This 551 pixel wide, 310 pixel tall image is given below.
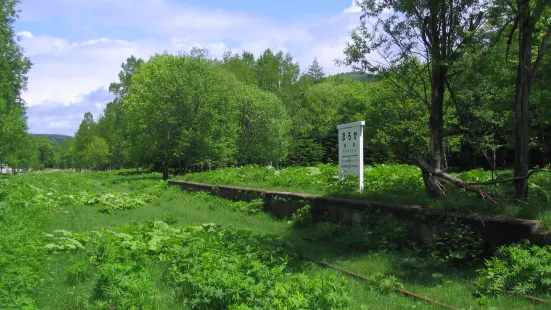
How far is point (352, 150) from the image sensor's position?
13.1m

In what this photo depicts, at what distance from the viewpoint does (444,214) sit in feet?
27.5

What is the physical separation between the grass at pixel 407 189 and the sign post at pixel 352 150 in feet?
1.13

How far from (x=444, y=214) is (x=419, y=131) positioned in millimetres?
30515

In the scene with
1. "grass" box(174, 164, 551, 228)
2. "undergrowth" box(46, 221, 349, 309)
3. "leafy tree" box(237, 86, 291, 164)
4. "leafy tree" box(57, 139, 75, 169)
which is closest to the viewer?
"undergrowth" box(46, 221, 349, 309)

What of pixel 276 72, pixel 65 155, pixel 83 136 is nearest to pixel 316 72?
pixel 276 72

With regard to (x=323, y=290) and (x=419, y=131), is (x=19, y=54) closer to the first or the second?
(x=419, y=131)

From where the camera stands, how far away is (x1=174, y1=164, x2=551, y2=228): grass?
814 centimetres

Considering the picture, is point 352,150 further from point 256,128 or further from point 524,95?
point 256,128

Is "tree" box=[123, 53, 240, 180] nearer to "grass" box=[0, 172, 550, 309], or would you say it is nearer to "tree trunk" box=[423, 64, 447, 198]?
"grass" box=[0, 172, 550, 309]

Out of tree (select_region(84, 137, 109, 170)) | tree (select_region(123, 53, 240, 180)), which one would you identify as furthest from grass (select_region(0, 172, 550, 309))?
tree (select_region(84, 137, 109, 170))

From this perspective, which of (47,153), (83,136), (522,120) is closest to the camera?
(522,120)

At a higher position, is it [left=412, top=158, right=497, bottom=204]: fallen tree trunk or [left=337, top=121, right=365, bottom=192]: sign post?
[left=337, top=121, right=365, bottom=192]: sign post

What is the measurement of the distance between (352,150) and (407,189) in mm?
2154

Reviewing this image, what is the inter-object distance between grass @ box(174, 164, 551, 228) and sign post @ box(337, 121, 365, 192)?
344 mm
